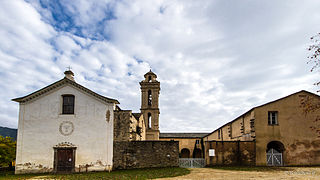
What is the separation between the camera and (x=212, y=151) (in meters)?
23.9

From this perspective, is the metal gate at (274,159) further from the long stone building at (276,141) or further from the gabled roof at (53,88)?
the gabled roof at (53,88)

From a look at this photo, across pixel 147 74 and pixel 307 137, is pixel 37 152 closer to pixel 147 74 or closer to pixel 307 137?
pixel 147 74

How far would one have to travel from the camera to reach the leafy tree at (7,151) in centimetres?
2314

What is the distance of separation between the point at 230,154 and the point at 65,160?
1472 cm

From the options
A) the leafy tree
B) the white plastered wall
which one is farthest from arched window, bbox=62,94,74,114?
the leafy tree

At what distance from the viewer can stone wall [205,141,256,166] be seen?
23906 mm

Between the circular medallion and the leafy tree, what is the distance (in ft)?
19.3

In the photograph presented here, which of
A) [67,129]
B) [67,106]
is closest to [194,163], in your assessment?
[67,129]

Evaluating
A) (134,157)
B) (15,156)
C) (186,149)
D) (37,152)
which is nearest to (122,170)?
(134,157)

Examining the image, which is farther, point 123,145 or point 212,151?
point 212,151

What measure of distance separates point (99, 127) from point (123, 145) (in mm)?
2571

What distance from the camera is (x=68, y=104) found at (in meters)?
22.7

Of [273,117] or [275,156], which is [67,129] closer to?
[273,117]

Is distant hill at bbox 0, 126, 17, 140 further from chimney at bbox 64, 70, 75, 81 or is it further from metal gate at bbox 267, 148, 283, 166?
metal gate at bbox 267, 148, 283, 166
